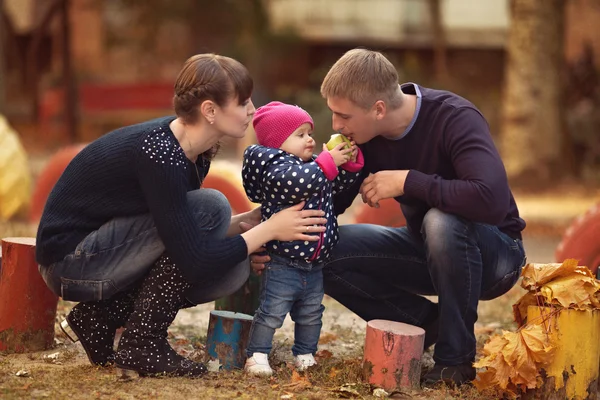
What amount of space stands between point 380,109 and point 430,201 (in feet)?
1.45

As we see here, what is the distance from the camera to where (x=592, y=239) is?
5.27 meters

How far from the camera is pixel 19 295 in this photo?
4.23 meters

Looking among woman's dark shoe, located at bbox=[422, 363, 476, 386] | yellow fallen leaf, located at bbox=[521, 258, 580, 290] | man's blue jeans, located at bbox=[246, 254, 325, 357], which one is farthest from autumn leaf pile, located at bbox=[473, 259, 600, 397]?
man's blue jeans, located at bbox=[246, 254, 325, 357]

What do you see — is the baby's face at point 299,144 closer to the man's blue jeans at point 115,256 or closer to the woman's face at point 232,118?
the woman's face at point 232,118

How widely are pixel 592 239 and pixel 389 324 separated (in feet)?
5.87

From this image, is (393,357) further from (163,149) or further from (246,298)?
(163,149)

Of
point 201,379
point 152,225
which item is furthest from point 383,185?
point 201,379

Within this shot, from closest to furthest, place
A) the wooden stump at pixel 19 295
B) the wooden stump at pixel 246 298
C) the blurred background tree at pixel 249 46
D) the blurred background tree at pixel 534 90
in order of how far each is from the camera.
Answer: the wooden stump at pixel 19 295 → the wooden stump at pixel 246 298 → the blurred background tree at pixel 534 90 → the blurred background tree at pixel 249 46

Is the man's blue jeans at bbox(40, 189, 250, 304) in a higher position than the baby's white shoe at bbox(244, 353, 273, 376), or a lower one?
higher

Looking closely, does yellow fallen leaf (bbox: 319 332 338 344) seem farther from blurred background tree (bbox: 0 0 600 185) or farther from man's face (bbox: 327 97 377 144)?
blurred background tree (bbox: 0 0 600 185)

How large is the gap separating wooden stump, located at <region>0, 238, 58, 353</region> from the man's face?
4.82ft

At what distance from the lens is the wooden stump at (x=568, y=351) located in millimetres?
3760

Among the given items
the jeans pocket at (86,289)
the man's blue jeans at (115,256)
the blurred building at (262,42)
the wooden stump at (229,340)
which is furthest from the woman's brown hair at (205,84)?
the blurred building at (262,42)

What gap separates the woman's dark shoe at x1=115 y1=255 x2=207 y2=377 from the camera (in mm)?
3846
